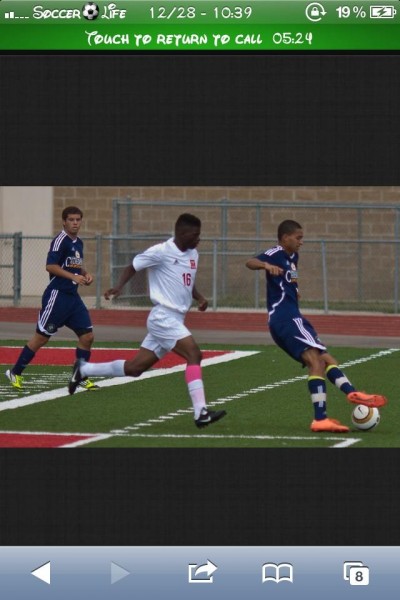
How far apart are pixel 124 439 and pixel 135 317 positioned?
1608 centimetres

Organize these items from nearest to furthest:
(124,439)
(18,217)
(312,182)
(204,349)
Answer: (312,182), (124,439), (204,349), (18,217)

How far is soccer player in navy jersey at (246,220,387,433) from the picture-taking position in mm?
10688

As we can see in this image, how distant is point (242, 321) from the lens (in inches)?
1003

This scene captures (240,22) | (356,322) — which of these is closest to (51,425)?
(240,22)

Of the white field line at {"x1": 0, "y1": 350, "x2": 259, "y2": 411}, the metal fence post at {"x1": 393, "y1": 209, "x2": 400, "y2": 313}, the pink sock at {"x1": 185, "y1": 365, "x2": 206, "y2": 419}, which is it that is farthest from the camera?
the metal fence post at {"x1": 393, "y1": 209, "x2": 400, "y2": 313}

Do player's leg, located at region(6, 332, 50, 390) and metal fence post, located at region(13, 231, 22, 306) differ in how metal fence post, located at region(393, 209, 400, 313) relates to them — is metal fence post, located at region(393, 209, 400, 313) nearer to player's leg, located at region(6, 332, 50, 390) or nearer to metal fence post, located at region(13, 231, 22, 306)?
metal fence post, located at region(13, 231, 22, 306)

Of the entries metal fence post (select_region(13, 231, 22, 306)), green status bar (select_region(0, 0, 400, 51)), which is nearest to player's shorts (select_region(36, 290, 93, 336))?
green status bar (select_region(0, 0, 400, 51))

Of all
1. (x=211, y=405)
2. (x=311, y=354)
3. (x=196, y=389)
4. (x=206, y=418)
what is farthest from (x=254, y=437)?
(x=211, y=405)

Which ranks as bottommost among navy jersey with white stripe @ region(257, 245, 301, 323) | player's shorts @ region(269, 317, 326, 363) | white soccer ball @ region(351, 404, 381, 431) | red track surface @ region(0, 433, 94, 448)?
red track surface @ region(0, 433, 94, 448)

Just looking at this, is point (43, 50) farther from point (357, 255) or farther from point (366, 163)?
point (357, 255)

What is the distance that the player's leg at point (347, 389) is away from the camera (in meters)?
10.5

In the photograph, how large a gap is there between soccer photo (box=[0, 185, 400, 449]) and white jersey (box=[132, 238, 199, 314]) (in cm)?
1

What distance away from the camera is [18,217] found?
31844 mm

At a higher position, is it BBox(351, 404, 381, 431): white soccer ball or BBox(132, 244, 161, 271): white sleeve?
BBox(132, 244, 161, 271): white sleeve
